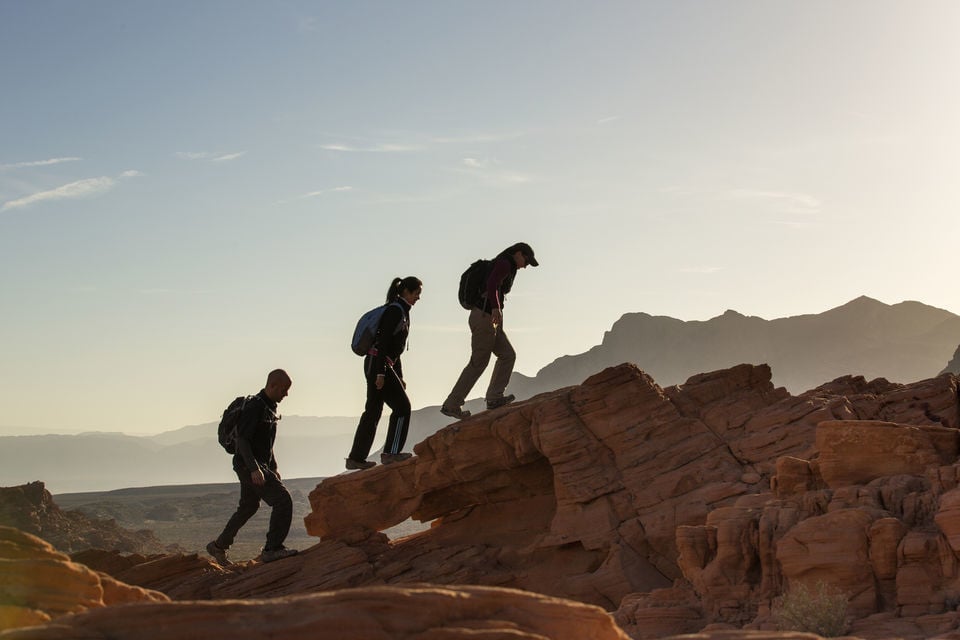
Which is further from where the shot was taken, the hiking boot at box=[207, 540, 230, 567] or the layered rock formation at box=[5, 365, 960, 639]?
the hiking boot at box=[207, 540, 230, 567]

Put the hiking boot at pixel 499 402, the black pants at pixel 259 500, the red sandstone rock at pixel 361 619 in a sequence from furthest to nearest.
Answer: the hiking boot at pixel 499 402, the black pants at pixel 259 500, the red sandstone rock at pixel 361 619

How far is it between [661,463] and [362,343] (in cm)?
565

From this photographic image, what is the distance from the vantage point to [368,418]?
1839cm

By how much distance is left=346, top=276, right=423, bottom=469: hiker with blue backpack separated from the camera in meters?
17.8

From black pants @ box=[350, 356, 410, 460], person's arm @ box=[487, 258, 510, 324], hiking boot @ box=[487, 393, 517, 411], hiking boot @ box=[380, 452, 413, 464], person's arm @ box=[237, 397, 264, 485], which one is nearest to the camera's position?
person's arm @ box=[237, 397, 264, 485]

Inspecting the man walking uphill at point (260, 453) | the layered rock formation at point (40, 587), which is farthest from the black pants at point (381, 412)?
the layered rock formation at point (40, 587)

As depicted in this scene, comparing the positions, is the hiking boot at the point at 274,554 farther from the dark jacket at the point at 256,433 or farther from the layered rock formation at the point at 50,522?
the layered rock formation at the point at 50,522

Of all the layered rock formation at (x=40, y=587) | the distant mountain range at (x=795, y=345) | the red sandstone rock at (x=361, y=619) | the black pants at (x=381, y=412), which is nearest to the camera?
the red sandstone rock at (x=361, y=619)

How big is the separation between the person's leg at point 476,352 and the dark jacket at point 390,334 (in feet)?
4.63

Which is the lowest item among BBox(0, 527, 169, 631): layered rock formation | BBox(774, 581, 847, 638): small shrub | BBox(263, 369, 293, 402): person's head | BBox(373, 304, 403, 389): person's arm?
BBox(774, 581, 847, 638): small shrub

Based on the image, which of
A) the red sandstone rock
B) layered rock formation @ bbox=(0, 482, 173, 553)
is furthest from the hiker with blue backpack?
layered rock formation @ bbox=(0, 482, 173, 553)

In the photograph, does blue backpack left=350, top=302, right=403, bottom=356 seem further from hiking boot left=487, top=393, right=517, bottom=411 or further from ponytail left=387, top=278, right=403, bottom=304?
hiking boot left=487, top=393, right=517, bottom=411

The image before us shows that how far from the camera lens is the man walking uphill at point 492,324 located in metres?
18.7

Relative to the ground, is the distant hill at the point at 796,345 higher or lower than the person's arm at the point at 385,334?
higher
